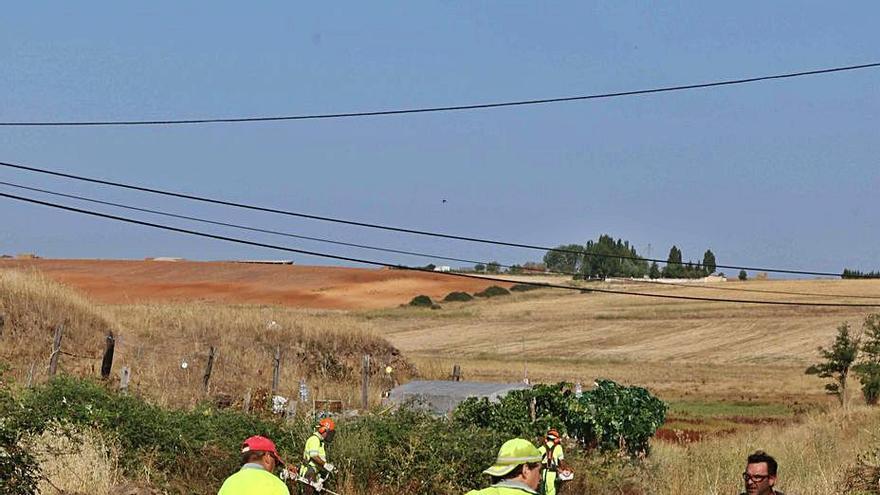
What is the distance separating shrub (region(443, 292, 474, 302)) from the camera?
106 m

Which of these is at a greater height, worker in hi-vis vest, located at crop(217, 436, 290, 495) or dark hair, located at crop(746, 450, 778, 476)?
dark hair, located at crop(746, 450, 778, 476)

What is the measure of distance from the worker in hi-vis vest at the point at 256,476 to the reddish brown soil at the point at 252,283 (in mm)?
69375

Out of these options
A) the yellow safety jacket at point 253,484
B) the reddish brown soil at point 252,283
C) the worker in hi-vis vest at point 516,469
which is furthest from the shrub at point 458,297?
the worker in hi-vis vest at point 516,469

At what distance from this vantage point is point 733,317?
80.8 metres

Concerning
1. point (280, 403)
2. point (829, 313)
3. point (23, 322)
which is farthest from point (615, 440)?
point (829, 313)

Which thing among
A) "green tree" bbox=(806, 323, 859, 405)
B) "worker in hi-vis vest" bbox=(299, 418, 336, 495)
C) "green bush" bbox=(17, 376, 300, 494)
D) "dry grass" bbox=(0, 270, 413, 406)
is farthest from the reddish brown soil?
"worker in hi-vis vest" bbox=(299, 418, 336, 495)

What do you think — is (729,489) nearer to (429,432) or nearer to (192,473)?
(429,432)

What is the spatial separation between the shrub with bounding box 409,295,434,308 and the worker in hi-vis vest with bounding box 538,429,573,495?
3216 inches

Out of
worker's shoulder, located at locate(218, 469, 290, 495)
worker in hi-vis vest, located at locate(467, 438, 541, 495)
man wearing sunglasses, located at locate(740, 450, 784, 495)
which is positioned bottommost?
worker's shoulder, located at locate(218, 469, 290, 495)

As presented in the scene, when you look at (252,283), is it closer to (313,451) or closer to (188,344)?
(188,344)

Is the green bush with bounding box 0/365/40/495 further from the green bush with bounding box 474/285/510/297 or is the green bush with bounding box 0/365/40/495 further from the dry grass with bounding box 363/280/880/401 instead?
the green bush with bounding box 474/285/510/297

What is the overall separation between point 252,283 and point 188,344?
182 ft

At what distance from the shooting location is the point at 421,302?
100688 millimetres

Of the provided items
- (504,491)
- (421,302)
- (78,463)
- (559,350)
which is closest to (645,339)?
(559,350)
